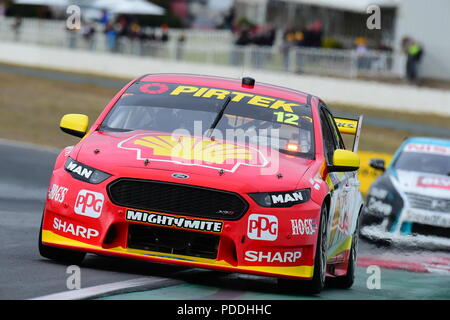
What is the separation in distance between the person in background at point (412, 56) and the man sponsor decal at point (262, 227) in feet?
91.7

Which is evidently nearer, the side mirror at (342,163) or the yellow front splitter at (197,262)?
the yellow front splitter at (197,262)

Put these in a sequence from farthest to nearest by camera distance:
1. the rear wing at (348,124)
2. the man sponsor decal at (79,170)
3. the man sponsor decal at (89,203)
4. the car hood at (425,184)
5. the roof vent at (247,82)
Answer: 1. the car hood at (425,184)
2. the rear wing at (348,124)
3. the roof vent at (247,82)
4. the man sponsor decal at (79,170)
5. the man sponsor decal at (89,203)

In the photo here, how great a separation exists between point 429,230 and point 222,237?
7350 mm

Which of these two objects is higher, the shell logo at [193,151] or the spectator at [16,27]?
the shell logo at [193,151]

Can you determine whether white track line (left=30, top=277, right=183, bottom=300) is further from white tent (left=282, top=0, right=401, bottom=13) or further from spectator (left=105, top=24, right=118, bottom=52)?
spectator (left=105, top=24, right=118, bottom=52)

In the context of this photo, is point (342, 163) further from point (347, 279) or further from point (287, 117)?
point (347, 279)

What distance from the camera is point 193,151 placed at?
314 inches

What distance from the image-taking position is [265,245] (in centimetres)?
761

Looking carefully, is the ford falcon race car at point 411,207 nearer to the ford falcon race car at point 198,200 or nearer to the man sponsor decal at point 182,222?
the ford falcon race car at point 198,200

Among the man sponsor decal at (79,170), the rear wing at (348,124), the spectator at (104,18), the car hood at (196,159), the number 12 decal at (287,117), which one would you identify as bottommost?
the spectator at (104,18)

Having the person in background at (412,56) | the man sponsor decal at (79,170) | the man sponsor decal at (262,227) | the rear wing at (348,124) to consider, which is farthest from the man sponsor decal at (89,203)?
the person in background at (412,56)

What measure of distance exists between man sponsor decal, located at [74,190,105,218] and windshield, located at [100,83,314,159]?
1077 mm

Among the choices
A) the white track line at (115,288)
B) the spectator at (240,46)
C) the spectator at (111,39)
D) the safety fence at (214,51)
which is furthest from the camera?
the spectator at (111,39)

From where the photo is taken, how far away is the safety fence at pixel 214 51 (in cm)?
3422
